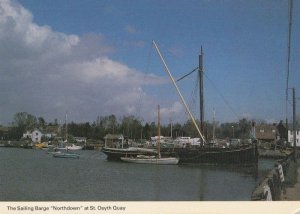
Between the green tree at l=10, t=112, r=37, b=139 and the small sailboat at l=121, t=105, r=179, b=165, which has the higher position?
the green tree at l=10, t=112, r=37, b=139

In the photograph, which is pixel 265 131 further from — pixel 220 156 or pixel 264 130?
pixel 220 156

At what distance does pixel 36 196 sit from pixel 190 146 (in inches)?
633

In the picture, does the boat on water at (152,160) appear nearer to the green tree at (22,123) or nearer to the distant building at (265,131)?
the distant building at (265,131)

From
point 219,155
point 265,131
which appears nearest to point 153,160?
point 219,155

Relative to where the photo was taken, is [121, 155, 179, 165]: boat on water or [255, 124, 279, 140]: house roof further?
[121, 155, 179, 165]: boat on water

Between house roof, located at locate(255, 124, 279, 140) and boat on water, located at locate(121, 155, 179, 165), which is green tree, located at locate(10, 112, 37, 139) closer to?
house roof, located at locate(255, 124, 279, 140)

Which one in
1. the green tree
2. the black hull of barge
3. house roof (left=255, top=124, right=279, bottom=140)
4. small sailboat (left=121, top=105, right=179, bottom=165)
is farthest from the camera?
the black hull of barge

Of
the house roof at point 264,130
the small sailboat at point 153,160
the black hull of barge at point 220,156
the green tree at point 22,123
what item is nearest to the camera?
the green tree at point 22,123

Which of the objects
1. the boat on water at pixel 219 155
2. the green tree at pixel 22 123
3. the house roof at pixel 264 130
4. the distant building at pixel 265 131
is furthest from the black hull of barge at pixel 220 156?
the green tree at pixel 22 123

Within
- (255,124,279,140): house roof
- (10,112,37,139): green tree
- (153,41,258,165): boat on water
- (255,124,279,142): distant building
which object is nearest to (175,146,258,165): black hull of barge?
(153,41,258,165): boat on water
